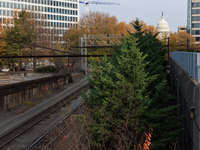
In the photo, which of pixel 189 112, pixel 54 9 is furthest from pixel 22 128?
pixel 54 9

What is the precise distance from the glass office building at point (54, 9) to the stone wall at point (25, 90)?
6321 cm

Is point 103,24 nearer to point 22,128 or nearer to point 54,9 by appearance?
point 54,9

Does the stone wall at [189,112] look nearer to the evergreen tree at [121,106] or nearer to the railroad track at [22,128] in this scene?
the evergreen tree at [121,106]

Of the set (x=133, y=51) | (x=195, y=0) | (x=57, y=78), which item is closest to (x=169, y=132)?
(x=133, y=51)

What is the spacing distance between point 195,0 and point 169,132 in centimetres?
9496

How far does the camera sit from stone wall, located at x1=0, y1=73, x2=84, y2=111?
96.6ft

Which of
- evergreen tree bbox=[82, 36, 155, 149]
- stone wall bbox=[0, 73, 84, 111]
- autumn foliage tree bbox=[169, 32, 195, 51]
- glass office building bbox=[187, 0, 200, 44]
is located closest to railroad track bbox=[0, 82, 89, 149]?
stone wall bbox=[0, 73, 84, 111]

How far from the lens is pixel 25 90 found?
1348 inches

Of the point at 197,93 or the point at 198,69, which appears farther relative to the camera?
the point at 198,69

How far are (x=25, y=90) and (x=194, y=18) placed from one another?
82464mm

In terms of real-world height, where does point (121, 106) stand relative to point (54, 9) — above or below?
below

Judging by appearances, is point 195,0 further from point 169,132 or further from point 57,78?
point 169,132

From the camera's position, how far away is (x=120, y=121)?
12.9 metres

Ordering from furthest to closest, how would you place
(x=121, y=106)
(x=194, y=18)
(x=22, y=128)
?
(x=194, y=18), (x=22, y=128), (x=121, y=106)
